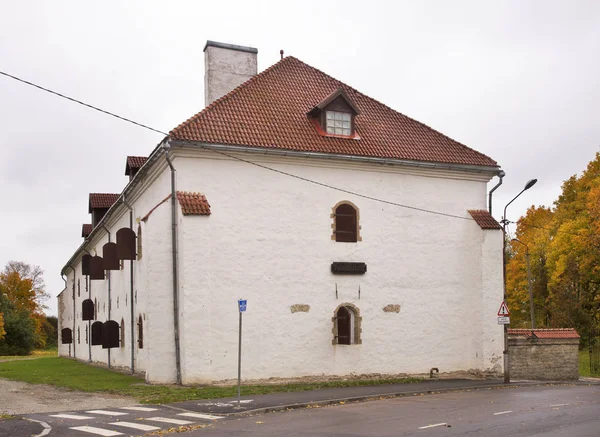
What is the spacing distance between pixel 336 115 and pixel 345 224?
3783mm

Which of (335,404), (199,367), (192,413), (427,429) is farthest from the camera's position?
(199,367)

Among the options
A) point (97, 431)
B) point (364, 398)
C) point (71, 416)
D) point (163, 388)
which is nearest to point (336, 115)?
point (364, 398)

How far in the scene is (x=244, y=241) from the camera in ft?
71.3

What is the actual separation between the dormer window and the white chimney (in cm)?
512

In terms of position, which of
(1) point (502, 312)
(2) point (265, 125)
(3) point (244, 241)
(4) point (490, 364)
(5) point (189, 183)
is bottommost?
(4) point (490, 364)

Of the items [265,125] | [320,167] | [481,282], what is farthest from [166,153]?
[481,282]

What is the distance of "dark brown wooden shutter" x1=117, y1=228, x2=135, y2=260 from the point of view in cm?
2498

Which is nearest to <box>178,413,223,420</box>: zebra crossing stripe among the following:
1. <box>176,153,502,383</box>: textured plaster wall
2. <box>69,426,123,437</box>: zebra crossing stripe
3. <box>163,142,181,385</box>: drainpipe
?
<box>69,426,123,437</box>: zebra crossing stripe

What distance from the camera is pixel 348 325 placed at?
75.4 ft

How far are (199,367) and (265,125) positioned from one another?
792cm

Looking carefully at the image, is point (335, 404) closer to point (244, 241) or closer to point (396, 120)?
point (244, 241)

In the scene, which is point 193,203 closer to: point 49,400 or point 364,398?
point 49,400

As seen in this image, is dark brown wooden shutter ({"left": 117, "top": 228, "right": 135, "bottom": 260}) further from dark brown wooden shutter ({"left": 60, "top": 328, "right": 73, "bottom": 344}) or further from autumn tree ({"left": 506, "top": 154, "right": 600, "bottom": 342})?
dark brown wooden shutter ({"left": 60, "top": 328, "right": 73, "bottom": 344})

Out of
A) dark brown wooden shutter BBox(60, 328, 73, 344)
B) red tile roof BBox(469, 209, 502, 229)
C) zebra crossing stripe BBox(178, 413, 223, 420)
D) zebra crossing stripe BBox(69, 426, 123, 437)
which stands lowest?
dark brown wooden shutter BBox(60, 328, 73, 344)
